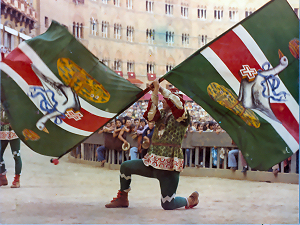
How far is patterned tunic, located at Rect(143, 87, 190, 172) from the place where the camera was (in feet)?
9.66

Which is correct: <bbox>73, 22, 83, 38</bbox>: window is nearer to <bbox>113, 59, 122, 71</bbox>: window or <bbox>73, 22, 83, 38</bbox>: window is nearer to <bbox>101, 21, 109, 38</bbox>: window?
<bbox>101, 21, 109, 38</bbox>: window

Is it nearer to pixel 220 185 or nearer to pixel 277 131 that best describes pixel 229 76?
pixel 277 131

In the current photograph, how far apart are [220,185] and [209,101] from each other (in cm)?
199

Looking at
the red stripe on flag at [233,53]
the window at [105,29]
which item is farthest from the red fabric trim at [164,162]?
the window at [105,29]

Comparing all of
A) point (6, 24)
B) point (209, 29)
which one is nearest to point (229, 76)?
point (6, 24)

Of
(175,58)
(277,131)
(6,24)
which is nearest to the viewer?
(277,131)

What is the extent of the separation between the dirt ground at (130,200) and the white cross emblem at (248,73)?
1270 millimetres

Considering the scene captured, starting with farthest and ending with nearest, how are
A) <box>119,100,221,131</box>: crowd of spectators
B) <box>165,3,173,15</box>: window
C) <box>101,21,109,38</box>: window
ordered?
<box>165,3,173,15</box>: window, <box>101,21,109,38</box>: window, <box>119,100,221,131</box>: crowd of spectators

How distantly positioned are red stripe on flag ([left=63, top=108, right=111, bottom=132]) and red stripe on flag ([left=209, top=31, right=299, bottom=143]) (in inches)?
46.4

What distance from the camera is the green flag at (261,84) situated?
278cm

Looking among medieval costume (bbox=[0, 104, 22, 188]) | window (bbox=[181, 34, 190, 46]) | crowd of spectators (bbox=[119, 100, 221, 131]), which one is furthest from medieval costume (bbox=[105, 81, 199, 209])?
window (bbox=[181, 34, 190, 46])

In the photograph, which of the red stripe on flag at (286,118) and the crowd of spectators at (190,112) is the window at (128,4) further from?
the red stripe on flag at (286,118)

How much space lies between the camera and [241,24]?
2.84 metres

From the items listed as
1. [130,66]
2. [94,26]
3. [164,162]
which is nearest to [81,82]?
[164,162]
